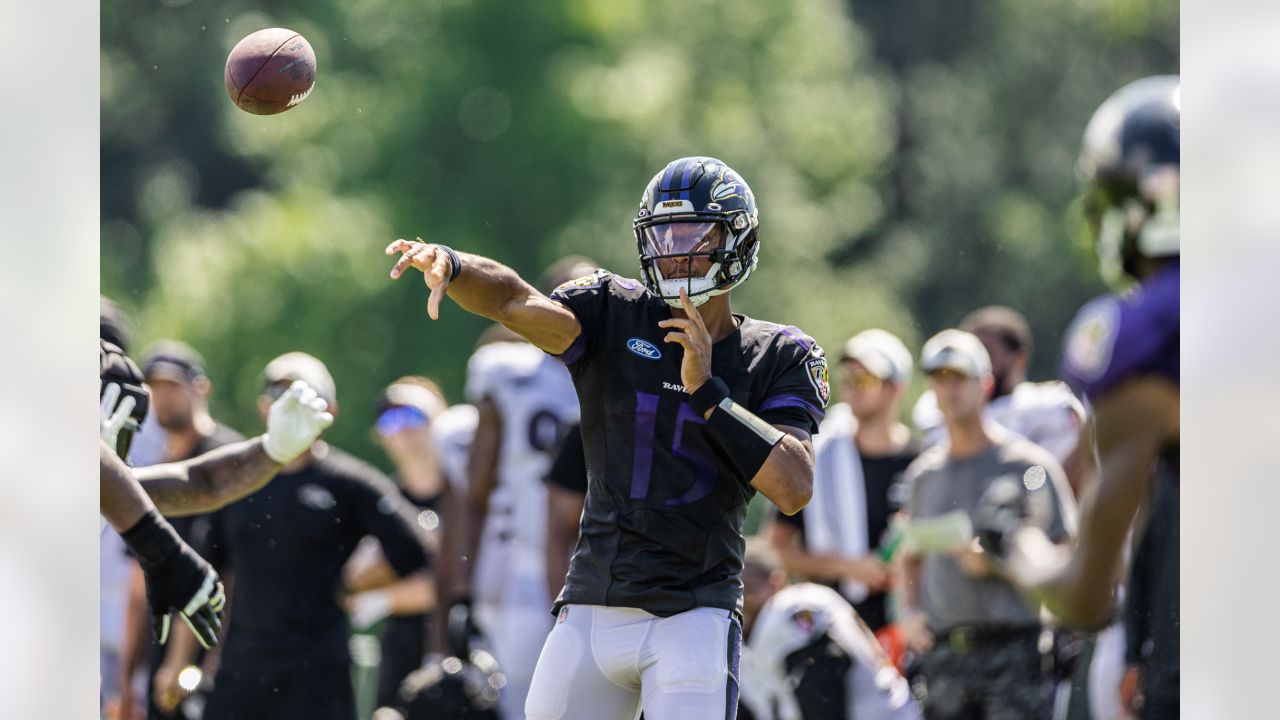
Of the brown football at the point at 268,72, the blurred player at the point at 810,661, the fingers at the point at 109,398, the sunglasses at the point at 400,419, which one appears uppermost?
the brown football at the point at 268,72

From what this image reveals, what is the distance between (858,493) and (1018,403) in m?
0.82

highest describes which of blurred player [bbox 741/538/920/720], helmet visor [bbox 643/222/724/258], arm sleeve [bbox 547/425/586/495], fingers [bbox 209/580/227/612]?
helmet visor [bbox 643/222/724/258]

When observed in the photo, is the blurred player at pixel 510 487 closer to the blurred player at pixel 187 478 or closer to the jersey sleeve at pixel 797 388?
the blurred player at pixel 187 478

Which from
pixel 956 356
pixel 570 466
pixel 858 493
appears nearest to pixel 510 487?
pixel 570 466

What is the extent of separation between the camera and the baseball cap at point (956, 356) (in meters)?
7.18

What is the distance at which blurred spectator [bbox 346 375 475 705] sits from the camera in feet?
25.8

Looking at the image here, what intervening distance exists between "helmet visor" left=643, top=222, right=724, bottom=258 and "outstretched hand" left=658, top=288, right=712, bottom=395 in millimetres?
239

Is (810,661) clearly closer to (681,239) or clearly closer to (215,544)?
(681,239)

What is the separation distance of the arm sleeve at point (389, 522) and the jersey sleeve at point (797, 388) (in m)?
2.79

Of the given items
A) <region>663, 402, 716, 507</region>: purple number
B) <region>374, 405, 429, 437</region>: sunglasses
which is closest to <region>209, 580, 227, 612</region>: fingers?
<region>663, 402, 716, 507</region>: purple number

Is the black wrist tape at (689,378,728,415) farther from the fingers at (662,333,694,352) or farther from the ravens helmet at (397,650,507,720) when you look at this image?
the ravens helmet at (397,650,507,720)

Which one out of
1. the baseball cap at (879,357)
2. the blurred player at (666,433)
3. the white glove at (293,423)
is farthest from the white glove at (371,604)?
the blurred player at (666,433)

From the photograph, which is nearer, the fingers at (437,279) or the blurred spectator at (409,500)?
the fingers at (437,279)
